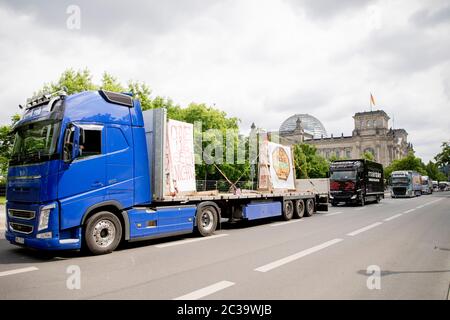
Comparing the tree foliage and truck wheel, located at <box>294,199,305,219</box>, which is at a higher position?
the tree foliage

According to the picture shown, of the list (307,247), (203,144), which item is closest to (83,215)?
(307,247)

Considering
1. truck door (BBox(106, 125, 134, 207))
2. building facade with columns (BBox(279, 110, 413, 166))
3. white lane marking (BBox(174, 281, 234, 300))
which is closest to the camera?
white lane marking (BBox(174, 281, 234, 300))

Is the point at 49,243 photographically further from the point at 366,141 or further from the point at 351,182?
the point at 366,141

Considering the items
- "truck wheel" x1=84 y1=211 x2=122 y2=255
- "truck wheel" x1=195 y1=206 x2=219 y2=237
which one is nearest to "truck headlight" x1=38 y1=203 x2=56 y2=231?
"truck wheel" x1=84 y1=211 x2=122 y2=255

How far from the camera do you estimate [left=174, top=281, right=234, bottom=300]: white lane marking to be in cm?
468

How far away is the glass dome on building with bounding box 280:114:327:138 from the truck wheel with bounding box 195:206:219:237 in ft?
447

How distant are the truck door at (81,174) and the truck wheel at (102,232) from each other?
1.13 ft

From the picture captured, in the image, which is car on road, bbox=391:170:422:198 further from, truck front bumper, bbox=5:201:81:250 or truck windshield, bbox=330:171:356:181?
truck front bumper, bbox=5:201:81:250

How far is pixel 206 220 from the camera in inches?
416

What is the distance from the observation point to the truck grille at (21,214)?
23.3 feet

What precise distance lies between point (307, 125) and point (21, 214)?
146 m

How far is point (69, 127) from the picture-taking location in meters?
7.18

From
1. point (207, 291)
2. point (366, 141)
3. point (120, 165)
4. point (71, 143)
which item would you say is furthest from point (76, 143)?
point (366, 141)
